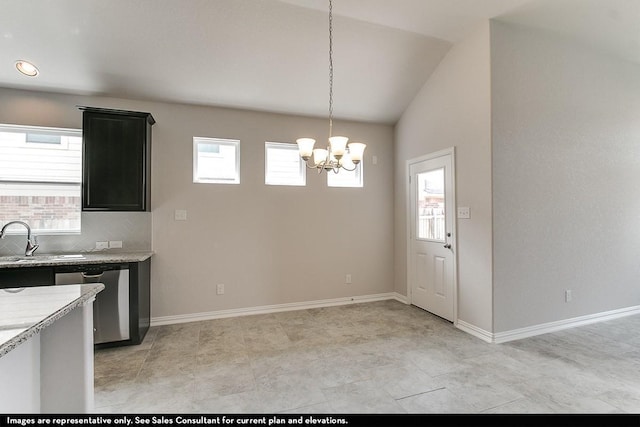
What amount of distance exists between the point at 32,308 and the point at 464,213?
3598mm

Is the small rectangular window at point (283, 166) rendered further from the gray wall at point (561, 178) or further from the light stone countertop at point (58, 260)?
the gray wall at point (561, 178)

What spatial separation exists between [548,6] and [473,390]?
3.51 meters

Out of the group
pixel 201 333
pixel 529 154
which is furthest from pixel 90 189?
pixel 529 154

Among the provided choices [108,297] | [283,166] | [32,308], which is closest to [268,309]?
[108,297]

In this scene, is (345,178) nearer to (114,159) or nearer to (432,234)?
(432,234)

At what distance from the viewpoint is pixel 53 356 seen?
147cm

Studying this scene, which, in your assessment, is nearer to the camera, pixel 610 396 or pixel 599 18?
pixel 610 396

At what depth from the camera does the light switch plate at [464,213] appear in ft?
11.0

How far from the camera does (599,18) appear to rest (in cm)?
304

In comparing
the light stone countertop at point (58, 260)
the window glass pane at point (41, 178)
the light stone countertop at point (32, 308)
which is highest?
the window glass pane at point (41, 178)

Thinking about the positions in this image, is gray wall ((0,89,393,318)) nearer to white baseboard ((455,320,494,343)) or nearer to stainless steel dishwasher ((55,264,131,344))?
stainless steel dishwasher ((55,264,131,344))

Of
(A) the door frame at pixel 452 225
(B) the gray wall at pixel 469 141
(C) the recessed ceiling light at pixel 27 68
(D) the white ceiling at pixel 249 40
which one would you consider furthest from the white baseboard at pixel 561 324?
(C) the recessed ceiling light at pixel 27 68

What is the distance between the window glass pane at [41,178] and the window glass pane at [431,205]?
423 cm
